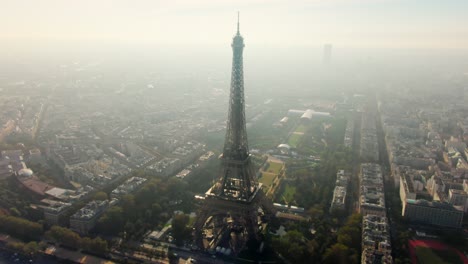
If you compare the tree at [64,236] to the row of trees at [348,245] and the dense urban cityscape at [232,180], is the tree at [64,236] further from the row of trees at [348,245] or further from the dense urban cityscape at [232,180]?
the row of trees at [348,245]

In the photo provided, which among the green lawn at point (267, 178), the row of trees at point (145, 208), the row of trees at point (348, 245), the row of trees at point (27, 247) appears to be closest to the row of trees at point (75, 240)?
the row of trees at point (27, 247)

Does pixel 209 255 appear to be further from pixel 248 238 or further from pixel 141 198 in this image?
pixel 141 198

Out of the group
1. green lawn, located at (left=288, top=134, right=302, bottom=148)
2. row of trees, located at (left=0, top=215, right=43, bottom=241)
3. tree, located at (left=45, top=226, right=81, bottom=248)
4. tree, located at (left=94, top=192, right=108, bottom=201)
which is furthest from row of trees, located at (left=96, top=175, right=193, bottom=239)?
green lawn, located at (left=288, top=134, right=302, bottom=148)

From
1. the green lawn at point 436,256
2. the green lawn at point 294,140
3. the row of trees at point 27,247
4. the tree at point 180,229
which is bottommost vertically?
the green lawn at point 294,140

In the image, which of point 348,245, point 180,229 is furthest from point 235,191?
point 348,245

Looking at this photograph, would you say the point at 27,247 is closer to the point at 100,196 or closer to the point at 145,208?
the point at 100,196

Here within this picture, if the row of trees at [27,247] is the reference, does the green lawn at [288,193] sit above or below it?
below
